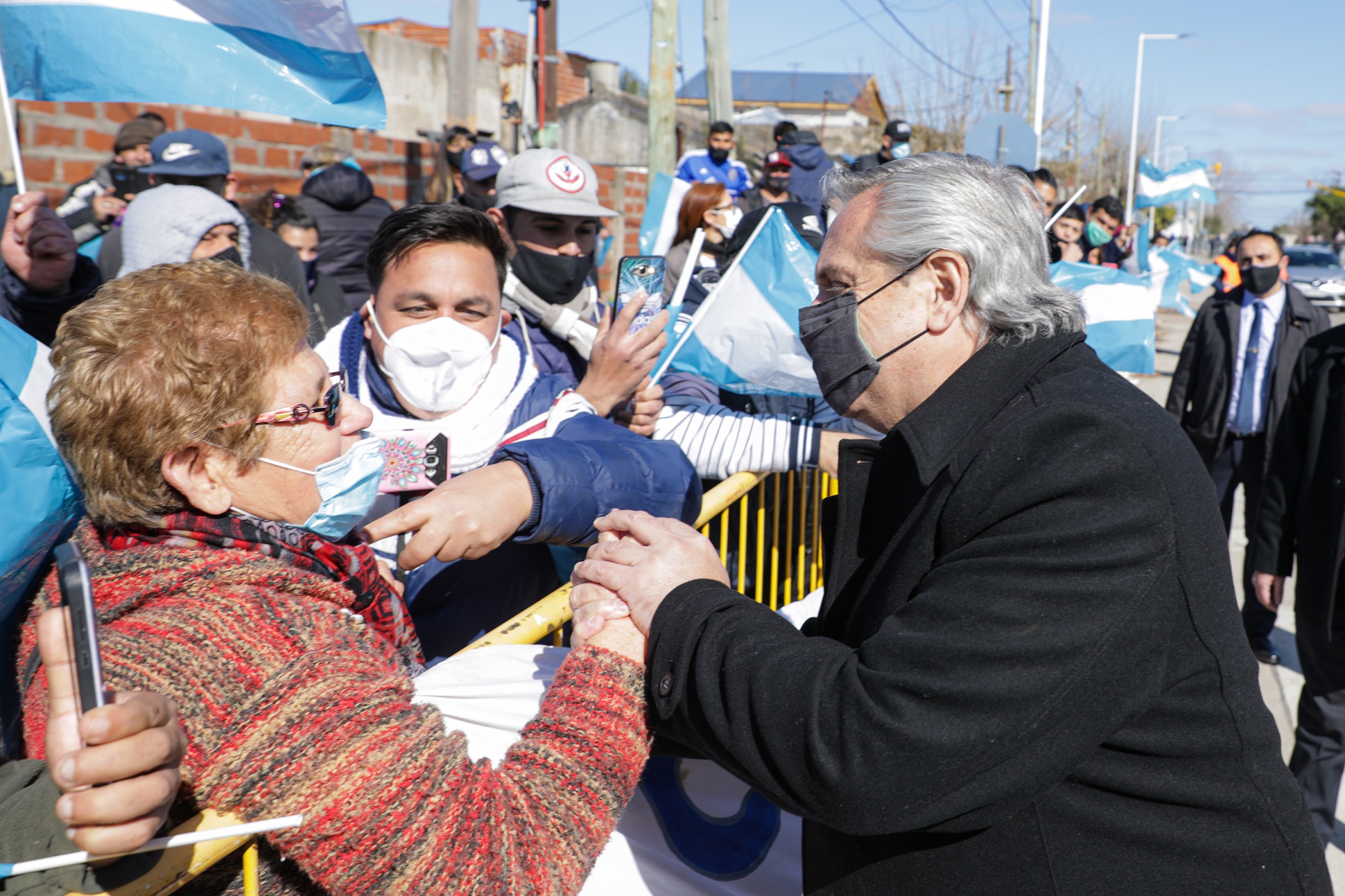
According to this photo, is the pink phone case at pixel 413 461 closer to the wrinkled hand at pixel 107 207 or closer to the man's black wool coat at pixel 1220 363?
the wrinkled hand at pixel 107 207

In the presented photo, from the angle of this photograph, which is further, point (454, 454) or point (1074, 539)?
point (454, 454)

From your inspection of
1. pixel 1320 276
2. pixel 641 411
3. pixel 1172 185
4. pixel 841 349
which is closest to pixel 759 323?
pixel 641 411

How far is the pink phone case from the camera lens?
2.03 meters

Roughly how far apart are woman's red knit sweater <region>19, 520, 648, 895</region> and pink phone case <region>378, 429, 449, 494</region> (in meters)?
0.53

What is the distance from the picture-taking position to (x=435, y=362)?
8.18ft

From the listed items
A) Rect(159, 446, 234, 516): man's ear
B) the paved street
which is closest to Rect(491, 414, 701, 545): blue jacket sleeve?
Rect(159, 446, 234, 516): man's ear

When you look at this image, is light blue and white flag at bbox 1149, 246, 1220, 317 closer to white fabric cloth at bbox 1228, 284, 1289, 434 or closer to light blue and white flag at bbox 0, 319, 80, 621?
white fabric cloth at bbox 1228, 284, 1289, 434

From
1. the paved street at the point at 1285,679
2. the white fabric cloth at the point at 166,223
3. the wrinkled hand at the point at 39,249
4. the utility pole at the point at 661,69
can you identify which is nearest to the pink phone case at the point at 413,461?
the paved street at the point at 1285,679

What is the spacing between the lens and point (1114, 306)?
201 inches

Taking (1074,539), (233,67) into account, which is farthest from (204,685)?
(233,67)

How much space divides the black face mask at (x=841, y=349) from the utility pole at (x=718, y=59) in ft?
40.8

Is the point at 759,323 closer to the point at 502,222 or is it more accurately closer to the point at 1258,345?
the point at 502,222

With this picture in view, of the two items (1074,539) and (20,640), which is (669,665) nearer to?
(1074,539)

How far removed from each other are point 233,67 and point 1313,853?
2887 mm
